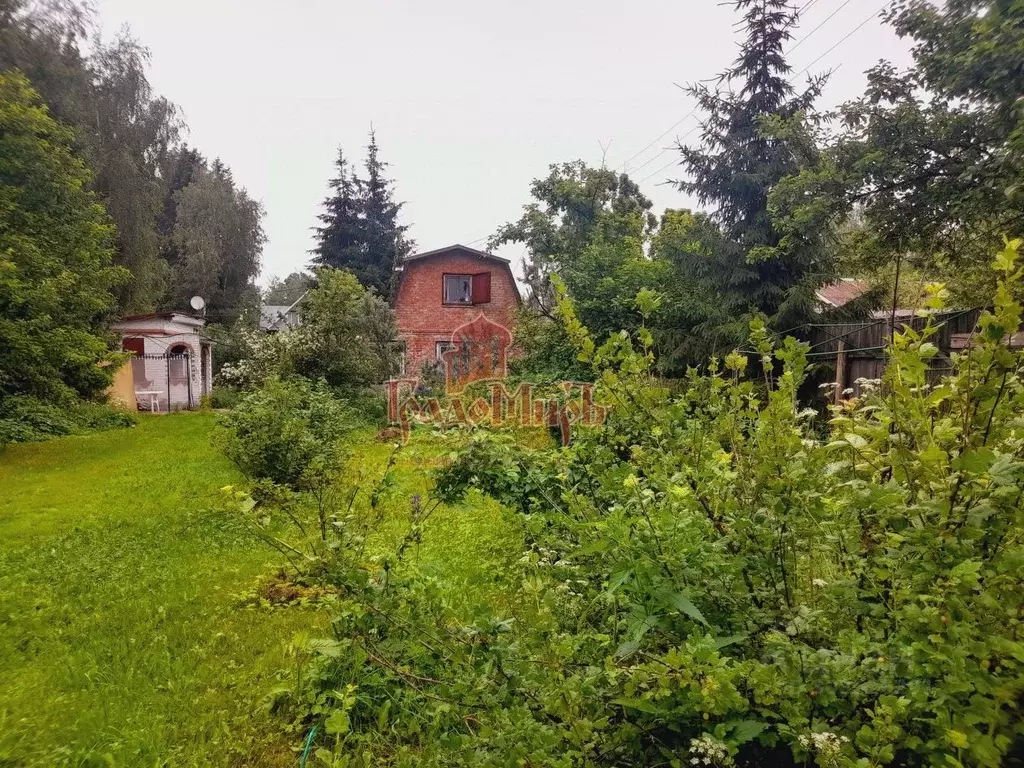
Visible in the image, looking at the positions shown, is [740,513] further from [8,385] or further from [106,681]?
[8,385]

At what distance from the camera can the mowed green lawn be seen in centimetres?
257

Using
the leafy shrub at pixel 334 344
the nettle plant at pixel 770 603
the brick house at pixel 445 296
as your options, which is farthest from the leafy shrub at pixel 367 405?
the nettle plant at pixel 770 603

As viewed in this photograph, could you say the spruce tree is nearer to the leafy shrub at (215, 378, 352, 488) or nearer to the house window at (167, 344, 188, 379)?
the house window at (167, 344, 188, 379)

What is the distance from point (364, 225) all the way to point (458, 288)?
1064cm

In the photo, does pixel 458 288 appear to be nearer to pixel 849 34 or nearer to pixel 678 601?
pixel 849 34

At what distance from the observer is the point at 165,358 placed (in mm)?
16562

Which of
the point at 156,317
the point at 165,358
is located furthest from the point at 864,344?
the point at 165,358

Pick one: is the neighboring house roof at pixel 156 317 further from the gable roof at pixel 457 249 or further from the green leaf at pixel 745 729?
the green leaf at pixel 745 729

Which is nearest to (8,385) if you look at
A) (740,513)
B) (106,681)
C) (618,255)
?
(106,681)

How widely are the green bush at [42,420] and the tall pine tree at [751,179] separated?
1313 cm

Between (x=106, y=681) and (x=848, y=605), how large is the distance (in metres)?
3.71

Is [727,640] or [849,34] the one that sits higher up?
[849,34]

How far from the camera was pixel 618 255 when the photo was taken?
42.2ft

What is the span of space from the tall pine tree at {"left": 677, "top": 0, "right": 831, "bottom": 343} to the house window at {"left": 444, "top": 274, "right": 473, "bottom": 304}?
955cm
